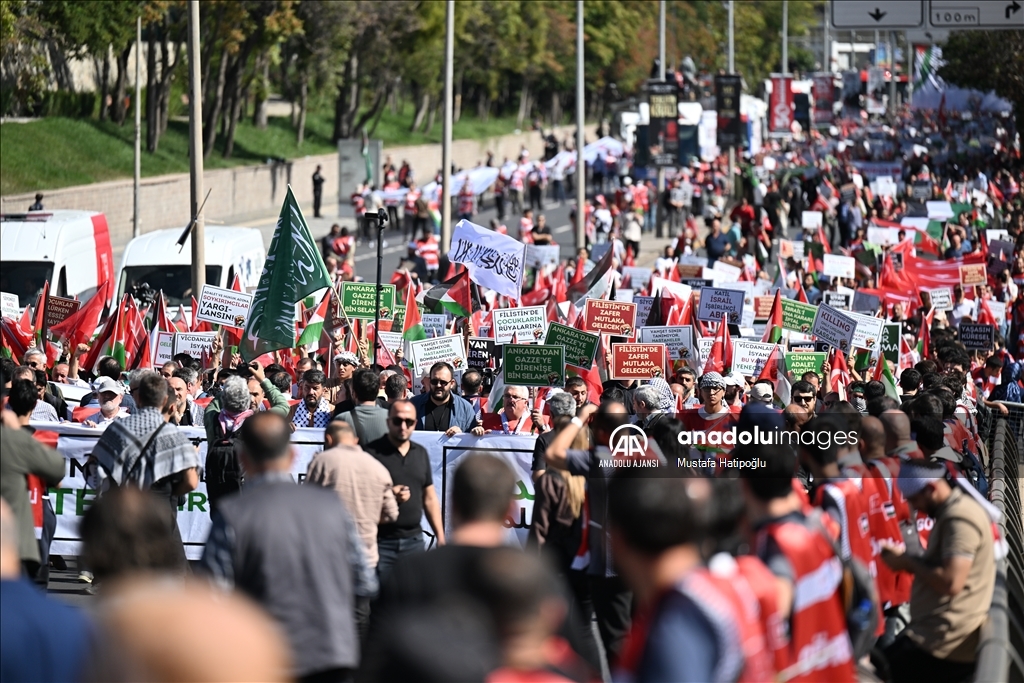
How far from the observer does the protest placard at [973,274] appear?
20953 millimetres

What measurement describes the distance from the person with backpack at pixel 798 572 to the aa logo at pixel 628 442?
2.01 m

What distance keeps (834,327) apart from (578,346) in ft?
10.7

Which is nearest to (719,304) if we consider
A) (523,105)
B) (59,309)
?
(59,309)

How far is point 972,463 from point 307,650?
17.6 ft

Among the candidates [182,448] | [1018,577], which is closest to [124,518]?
[182,448]

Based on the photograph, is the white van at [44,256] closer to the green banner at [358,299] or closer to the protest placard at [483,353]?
the green banner at [358,299]

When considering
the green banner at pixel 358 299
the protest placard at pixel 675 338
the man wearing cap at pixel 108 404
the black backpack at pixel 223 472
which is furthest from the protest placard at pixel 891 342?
the black backpack at pixel 223 472

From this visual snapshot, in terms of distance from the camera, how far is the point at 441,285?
18.0m

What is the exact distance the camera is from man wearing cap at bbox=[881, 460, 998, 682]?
679cm

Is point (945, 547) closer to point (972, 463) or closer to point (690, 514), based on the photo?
point (690, 514)

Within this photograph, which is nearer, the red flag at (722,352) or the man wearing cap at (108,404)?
the man wearing cap at (108,404)

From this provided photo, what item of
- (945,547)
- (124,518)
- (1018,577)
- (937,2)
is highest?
(937,2)

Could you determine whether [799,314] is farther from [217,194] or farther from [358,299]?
[217,194]

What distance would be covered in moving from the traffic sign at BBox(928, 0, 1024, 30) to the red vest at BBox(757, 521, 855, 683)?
1600 cm
